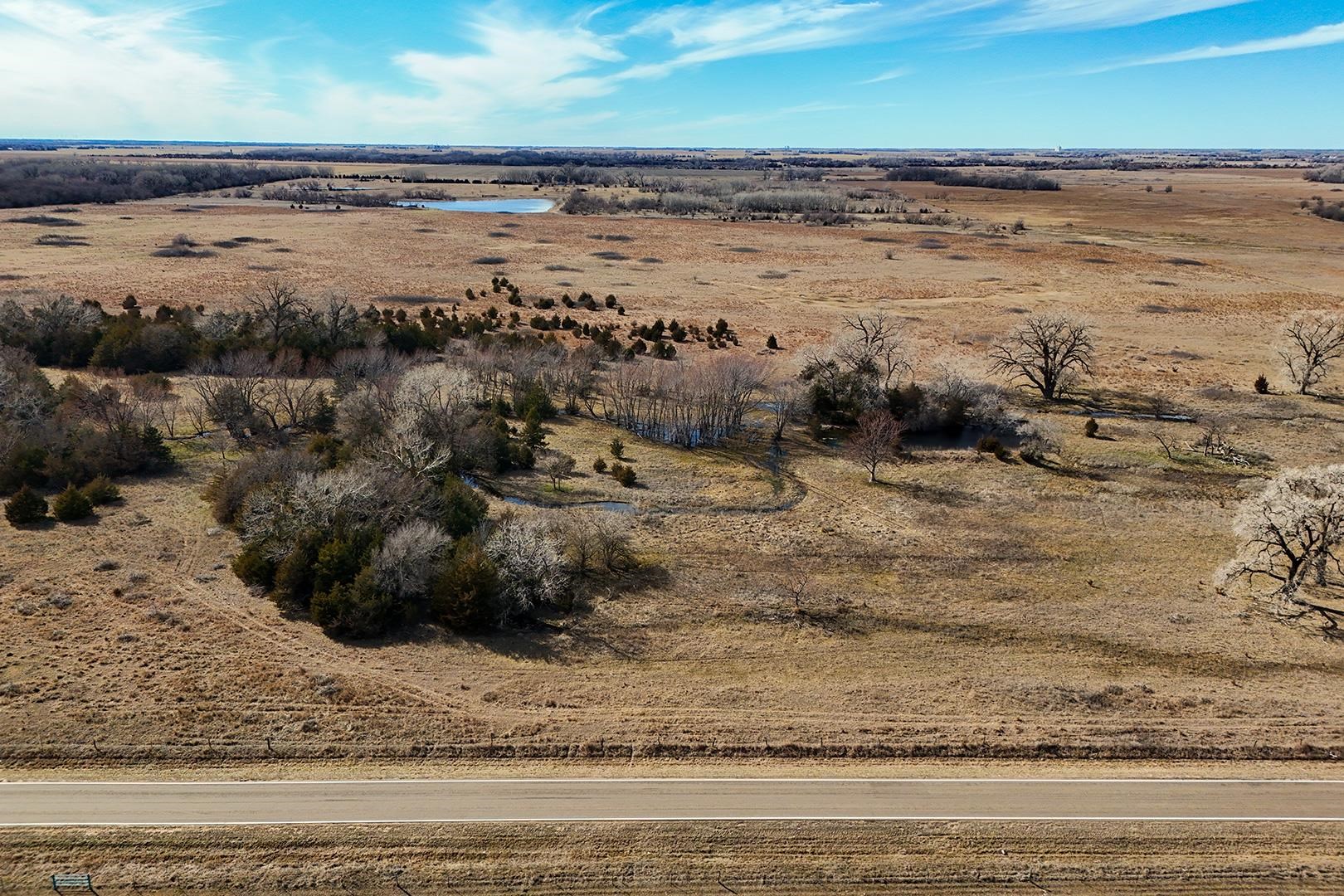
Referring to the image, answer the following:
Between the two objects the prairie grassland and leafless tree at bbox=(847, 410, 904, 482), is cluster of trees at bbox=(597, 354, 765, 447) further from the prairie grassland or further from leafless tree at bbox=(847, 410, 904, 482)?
leafless tree at bbox=(847, 410, 904, 482)

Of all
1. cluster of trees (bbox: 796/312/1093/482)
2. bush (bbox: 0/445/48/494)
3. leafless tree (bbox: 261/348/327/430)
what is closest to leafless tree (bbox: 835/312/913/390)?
cluster of trees (bbox: 796/312/1093/482)

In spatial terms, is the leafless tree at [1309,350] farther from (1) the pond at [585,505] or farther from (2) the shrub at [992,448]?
(1) the pond at [585,505]

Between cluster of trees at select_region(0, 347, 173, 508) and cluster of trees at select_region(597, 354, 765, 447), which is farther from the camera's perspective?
cluster of trees at select_region(597, 354, 765, 447)

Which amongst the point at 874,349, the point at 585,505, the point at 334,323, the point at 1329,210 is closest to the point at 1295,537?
the point at 874,349

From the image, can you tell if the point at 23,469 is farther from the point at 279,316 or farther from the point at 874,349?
the point at 874,349

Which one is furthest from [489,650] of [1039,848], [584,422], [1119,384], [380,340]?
[1119,384]

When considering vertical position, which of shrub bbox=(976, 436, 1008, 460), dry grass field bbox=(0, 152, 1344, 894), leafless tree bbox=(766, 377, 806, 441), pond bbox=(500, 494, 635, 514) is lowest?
dry grass field bbox=(0, 152, 1344, 894)

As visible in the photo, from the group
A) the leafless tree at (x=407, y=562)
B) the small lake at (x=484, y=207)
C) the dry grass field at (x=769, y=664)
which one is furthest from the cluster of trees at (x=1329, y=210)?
the leafless tree at (x=407, y=562)
